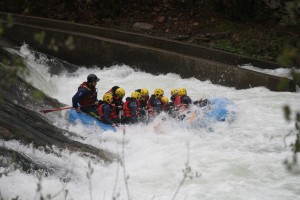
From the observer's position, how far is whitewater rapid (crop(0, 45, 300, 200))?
18.1ft

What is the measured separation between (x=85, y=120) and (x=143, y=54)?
4.39 meters

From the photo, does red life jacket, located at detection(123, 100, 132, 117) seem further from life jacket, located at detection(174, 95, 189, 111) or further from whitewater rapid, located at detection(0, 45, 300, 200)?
life jacket, located at detection(174, 95, 189, 111)

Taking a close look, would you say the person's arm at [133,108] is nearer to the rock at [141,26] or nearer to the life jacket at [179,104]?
the life jacket at [179,104]

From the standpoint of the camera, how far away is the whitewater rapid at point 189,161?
18.1 feet

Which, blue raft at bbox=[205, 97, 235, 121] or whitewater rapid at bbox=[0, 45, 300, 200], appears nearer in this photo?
whitewater rapid at bbox=[0, 45, 300, 200]

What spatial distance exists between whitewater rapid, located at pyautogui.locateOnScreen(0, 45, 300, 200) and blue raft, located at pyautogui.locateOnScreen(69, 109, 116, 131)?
0.11m

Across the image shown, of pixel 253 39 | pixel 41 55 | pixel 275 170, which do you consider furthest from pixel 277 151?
pixel 41 55

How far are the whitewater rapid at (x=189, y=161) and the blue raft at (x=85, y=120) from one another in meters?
0.11

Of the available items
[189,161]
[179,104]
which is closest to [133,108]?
[179,104]

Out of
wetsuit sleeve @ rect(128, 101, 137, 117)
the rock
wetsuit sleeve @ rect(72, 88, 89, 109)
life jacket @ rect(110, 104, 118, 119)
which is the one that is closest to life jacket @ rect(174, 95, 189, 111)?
wetsuit sleeve @ rect(128, 101, 137, 117)

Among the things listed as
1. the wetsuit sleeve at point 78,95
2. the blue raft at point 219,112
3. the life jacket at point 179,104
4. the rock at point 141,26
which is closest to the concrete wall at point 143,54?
the rock at point 141,26

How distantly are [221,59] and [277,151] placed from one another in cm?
518

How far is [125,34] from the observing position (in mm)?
13117

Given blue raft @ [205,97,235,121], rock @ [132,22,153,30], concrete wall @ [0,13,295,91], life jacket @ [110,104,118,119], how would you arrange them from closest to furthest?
blue raft @ [205,97,235,121] → life jacket @ [110,104,118,119] → concrete wall @ [0,13,295,91] → rock @ [132,22,153,30]
